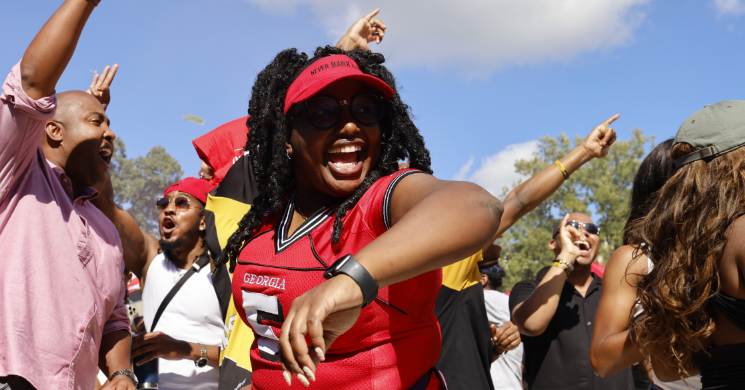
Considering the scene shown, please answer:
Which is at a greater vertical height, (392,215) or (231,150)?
(231,150)

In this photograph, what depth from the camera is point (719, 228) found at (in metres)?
1.88

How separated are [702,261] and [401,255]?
48.7 inches

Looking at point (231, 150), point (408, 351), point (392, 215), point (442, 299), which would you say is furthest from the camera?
point (231, 150)

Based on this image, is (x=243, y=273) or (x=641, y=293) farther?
(x=641, y=293)

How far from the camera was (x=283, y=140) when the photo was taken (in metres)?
2.16

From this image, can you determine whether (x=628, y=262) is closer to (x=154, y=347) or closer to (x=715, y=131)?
(x=715, y=131)

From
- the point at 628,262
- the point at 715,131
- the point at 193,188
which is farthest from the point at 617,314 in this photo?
the point at 193,188

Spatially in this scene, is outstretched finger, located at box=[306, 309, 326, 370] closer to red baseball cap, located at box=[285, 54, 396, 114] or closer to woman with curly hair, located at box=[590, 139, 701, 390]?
red baseball cap, located at box=[285, 54, 396, 114]

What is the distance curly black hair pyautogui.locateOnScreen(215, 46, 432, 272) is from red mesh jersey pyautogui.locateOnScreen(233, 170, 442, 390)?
0.27 metres

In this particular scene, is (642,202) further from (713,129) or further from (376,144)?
(376,144)

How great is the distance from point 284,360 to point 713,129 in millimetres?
1671

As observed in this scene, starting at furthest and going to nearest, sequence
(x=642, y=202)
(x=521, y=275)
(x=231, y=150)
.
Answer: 1. (x=521, y=275)
2. (x=231, y=150)
3. (x=642, y=202)

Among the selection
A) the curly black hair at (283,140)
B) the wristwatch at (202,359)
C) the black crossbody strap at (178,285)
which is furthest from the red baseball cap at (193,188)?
the curly black hair at (283,140)

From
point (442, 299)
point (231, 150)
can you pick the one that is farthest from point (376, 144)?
point (231, 150)
